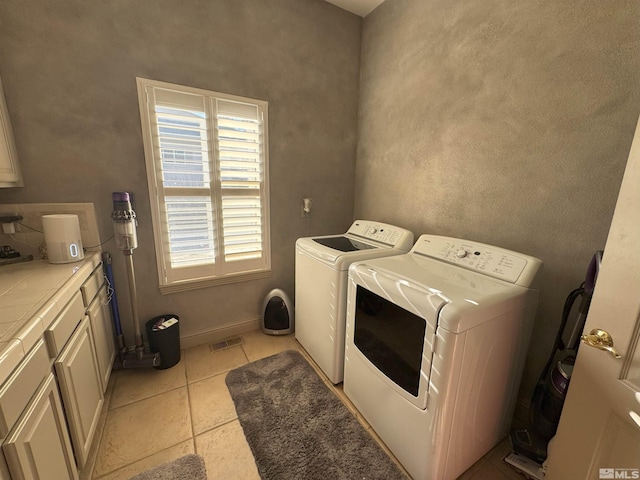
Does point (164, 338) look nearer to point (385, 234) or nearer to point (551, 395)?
point (385, 234)

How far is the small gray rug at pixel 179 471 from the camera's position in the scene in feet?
4.13

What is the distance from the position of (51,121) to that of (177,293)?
52.9 inches

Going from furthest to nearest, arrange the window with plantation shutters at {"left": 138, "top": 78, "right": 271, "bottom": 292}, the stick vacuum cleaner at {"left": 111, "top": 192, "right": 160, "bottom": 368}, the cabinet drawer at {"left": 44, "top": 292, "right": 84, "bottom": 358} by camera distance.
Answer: the window with plantation shutters at {"left": 138, "top": 78, "right": 271, "bottom": 292}, the stick vacuum cleaner at {"left": 111, "top": 192, "right": 160, "bottom": 368}, the cabinet drawer at {"left": 44, "top": 292, "right": 84, "bottom": 358}

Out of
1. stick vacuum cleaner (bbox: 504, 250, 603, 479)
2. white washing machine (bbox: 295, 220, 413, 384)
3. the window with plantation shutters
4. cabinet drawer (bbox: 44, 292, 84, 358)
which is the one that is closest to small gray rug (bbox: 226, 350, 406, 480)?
white washing machine (bbox: 295, 220, 413, 384)

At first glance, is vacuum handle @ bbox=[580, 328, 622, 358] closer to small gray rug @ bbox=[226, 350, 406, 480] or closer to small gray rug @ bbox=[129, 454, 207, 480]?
small gray rug @ bbox=[226, 350, 406, 480]

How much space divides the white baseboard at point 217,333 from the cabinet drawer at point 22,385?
4.31ft

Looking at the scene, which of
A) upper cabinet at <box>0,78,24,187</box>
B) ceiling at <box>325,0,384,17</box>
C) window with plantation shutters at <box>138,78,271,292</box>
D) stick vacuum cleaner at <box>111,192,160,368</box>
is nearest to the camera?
upper cabinet at <box>0,78,24,187</box>

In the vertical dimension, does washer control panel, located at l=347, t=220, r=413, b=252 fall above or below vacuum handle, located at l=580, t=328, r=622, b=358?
above

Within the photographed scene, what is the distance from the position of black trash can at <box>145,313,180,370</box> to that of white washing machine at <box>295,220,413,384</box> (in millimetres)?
950

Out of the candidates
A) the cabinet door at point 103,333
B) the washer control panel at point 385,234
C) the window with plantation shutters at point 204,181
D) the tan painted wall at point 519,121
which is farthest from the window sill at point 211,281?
the tan painted wall at point 519,121

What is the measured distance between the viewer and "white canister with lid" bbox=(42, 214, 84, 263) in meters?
1.43

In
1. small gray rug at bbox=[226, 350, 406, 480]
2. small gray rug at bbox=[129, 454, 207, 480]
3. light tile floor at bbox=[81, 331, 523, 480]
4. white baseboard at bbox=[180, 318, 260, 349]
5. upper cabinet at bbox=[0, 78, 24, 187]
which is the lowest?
light tile floor at bbox=[81, 331, 523, 480]

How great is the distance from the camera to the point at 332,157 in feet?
8.34

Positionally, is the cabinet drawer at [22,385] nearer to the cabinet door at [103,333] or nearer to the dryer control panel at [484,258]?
the cabinet door at [103,333]
